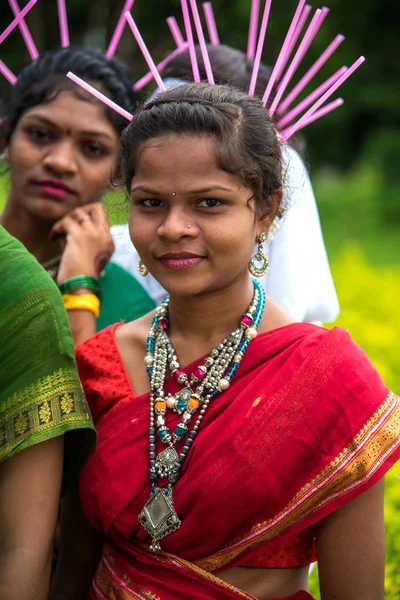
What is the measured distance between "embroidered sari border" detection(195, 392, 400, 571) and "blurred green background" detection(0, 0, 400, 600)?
1.02 m

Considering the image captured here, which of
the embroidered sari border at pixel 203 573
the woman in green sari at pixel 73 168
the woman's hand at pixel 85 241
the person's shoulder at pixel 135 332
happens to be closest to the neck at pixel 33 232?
the woman in green sari at pixel 73 168

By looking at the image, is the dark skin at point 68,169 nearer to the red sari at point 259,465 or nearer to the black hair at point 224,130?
the black hair at point 224,130

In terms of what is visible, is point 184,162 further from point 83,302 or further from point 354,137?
point 354,137

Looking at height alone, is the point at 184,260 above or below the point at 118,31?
below

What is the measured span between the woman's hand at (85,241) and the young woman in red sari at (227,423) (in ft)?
3.26

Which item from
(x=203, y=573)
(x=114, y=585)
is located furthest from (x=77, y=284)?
(x=203, y=573)

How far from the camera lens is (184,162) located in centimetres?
244

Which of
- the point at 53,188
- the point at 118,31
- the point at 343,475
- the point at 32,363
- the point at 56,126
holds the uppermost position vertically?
the point at 118,31

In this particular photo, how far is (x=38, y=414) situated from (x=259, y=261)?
2.51ft

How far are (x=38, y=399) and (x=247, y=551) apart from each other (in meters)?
0.70

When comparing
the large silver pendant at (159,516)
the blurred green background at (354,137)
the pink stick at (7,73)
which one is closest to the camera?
the large silver pendant at (159,516)

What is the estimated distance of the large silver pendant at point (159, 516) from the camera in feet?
8.12

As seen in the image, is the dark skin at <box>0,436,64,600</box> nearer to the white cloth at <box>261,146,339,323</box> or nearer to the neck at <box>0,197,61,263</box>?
the white cloth at <box>261,146,339,323</box>

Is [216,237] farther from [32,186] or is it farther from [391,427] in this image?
[32,186]
